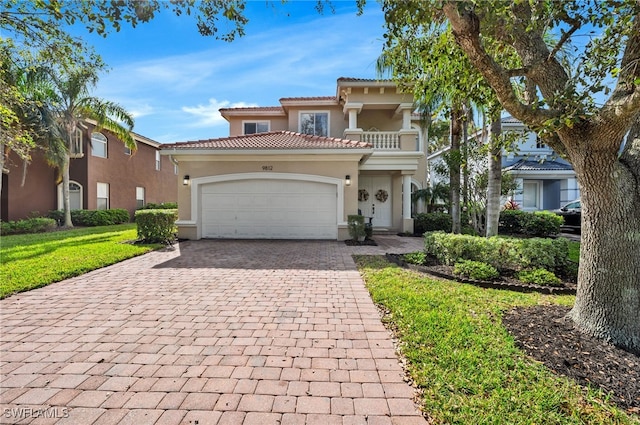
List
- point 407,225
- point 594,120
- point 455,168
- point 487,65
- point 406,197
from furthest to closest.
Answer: point 407,225, point 406,197, point 455,168, point 487,65, point 594,120

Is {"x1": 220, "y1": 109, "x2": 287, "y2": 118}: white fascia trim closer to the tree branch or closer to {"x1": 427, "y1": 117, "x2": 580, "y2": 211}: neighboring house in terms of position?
{"x1": 427, "y1": 117, "x2": 580, "y2": 211}: neighboring house

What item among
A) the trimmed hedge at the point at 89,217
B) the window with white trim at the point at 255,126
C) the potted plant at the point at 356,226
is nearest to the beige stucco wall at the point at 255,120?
the window with white trim at the point at 255,126

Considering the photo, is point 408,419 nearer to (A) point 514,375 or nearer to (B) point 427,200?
(A) point 514,375

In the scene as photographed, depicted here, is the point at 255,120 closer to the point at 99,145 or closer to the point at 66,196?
the point at 99,145

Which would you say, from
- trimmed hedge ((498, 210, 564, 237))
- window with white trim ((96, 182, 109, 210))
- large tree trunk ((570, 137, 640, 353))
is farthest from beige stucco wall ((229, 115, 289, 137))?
large tree trunk ((570, 137, 640, 353))

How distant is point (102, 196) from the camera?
18.8 metres

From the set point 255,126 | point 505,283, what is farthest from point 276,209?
point 255,126

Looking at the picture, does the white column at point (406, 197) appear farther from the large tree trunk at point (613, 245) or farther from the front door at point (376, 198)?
the large tree trunk at point (613, 245)

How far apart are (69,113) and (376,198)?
53.1 ft

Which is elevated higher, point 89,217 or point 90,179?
point 90,179

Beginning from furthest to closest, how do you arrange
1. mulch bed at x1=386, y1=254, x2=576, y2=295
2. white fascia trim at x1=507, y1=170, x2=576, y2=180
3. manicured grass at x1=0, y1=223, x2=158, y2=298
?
white fascia trim at x1=507, y1=170, x2=576, y2=180 → manicured grass at x1=0, y1=223, x2=158, y2=298 → mulch bed at x1=386, y1=254, x2=576, y2=295

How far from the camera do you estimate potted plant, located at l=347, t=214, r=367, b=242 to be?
11.2m

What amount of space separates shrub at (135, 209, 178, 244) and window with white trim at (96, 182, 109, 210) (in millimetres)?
10581

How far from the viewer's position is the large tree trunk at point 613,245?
337cm
